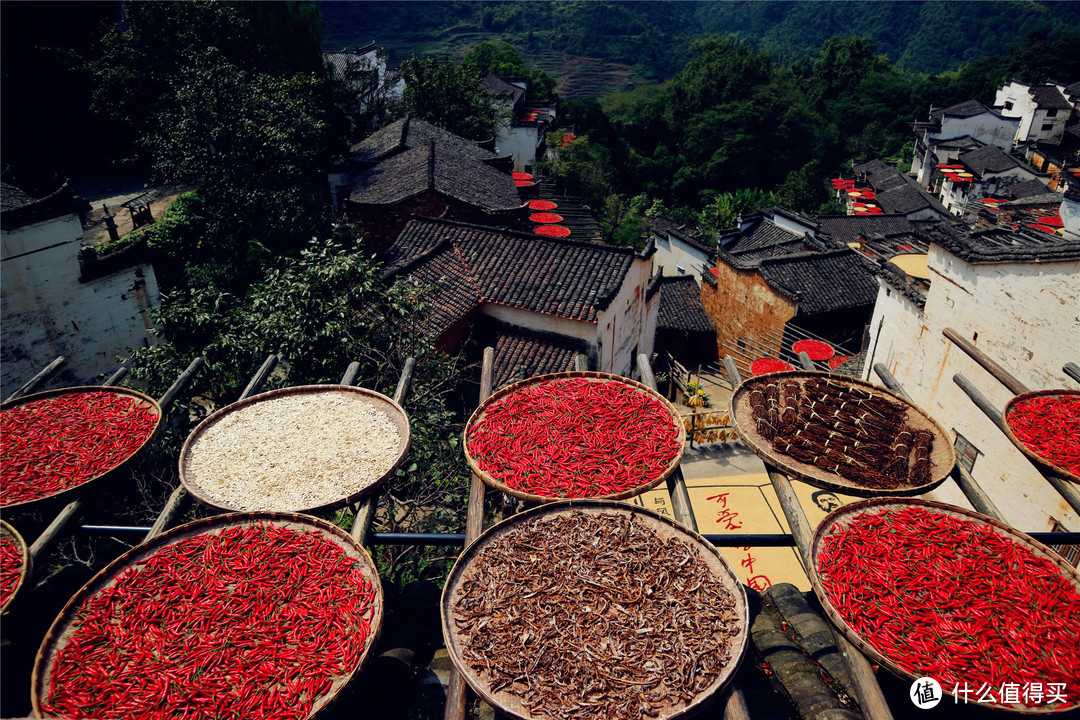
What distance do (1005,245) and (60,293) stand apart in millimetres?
16510

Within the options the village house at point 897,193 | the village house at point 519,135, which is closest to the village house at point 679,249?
the village house at point 519,135

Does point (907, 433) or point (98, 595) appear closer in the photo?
point (98, 595)

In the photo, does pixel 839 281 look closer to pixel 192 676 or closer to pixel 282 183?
pixel 282 183

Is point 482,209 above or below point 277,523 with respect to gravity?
below

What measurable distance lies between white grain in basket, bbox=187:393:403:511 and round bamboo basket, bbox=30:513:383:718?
0.21 metres

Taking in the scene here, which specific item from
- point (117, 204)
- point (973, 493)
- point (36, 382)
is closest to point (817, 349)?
point (973, 493)

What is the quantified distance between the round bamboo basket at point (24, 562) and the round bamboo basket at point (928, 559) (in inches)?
220

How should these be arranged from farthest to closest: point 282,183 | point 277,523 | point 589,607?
1. point 282,183
2. point 277,523
3. point 589,607

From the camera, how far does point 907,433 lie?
576cm

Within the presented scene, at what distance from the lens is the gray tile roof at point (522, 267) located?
13.8 metres

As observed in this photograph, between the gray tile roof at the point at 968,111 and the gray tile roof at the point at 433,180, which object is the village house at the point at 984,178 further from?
the gray tile roof at the point at 433,180

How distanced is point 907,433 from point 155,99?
20771mm

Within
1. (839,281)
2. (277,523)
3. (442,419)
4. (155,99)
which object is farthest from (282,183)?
(839,281)

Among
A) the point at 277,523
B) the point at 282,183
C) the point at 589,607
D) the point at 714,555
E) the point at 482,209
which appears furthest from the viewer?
the point at 482,209
